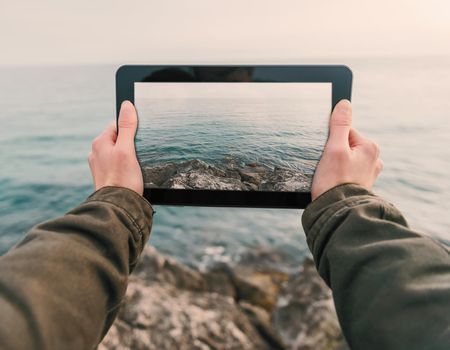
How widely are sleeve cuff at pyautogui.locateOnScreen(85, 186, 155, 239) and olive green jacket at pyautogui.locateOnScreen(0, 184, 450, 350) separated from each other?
5cm

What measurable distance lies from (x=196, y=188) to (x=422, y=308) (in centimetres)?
110

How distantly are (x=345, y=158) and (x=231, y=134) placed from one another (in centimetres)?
59

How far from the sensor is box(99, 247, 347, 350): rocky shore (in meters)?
3.27

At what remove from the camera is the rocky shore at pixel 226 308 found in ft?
10.7

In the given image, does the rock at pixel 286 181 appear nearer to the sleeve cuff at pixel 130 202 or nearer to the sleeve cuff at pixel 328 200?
the sleeve cuff at pixel 328 200

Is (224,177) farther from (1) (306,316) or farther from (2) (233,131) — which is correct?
(1) (306,316)

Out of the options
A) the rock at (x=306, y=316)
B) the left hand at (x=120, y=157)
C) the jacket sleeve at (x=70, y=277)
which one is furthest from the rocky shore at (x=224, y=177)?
the rock at (x=306, y=316)

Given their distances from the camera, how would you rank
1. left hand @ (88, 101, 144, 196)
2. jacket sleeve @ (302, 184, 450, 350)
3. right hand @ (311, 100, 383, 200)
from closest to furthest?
jacket sleeve @ (302, 184, 450, 350) < right hand @ (311, 100, 383, 200) < left hand @ (88, 101, 144, 196)

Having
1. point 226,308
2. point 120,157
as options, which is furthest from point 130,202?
point 226,308

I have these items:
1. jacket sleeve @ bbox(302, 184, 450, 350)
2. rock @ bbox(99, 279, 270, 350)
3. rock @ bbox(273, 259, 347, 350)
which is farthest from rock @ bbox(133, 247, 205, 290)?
jacket sleeve @ bbox(302, 184, 450, 350)

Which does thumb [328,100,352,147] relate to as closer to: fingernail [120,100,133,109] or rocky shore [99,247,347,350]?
fingernail [120,100,133,109]

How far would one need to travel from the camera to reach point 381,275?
0.94 meters

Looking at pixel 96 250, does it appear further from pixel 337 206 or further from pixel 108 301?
pixel 337 206

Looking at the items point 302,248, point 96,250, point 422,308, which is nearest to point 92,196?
point 96,250
